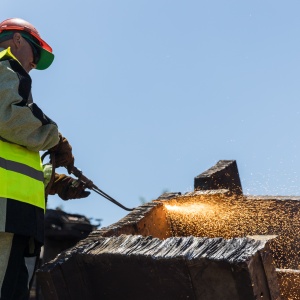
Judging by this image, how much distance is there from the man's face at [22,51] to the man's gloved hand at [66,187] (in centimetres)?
128

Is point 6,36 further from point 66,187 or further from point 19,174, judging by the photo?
point 66,187

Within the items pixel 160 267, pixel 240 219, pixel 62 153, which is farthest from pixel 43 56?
pixel 240 219

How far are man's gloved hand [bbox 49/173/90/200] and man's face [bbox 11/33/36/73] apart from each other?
4.19 ft

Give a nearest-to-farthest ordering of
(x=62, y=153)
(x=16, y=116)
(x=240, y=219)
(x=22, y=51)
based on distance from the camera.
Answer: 1. (x=16, y=116)
2. (x=22, y=51)
3. (x=62, y=153)
4. (x=240, y=219)

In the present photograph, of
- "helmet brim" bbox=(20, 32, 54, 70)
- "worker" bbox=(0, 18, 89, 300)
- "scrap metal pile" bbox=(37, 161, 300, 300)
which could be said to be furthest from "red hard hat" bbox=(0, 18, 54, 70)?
"scrap metal pile" bbox=(37, 161, 300, 300)

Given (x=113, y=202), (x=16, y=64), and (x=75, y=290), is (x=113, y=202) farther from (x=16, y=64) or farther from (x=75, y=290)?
(x=16, y=64)

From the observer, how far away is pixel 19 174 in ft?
10.3

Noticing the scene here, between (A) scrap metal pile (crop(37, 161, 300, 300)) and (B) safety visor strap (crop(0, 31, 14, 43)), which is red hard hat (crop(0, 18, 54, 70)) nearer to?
(B) safety visor strap (crop(0, 31, 14, 43))

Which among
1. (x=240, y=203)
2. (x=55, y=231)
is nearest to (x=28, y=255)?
(x=240, y=203)

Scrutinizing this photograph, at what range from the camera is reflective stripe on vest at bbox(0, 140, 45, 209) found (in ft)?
10.1

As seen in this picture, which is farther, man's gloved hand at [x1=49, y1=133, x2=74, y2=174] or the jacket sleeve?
man's gloved hand at [x1=49, y1=133, x2=74, y2=174]

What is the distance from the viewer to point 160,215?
5.35 m

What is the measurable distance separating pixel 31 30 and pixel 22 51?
18cm

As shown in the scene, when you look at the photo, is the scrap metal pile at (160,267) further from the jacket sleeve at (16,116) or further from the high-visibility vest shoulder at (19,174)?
the jacket sleeve at (16,116)
